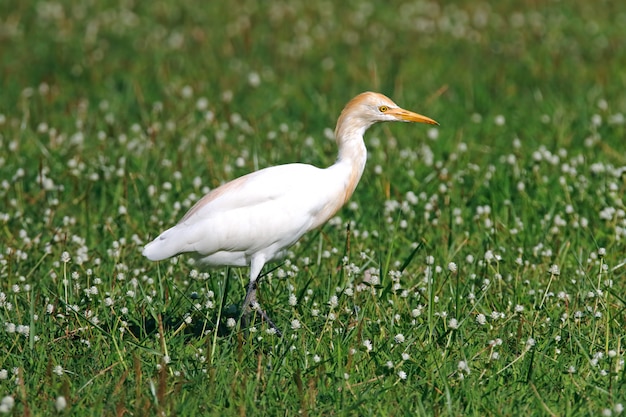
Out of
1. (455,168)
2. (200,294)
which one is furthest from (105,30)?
(200,294)

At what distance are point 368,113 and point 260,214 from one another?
2.94 ft

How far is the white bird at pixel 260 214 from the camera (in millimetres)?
5883

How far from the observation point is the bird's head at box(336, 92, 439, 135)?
6.17 metres

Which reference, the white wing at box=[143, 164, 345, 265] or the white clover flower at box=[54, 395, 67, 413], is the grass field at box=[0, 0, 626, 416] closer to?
the white clover flower at box=[54, 395, 67, 413]

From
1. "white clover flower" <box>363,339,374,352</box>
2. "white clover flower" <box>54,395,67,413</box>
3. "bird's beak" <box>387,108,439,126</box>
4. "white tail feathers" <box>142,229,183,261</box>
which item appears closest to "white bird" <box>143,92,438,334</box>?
"white tail feathers" <box>142,229,183,261</box>

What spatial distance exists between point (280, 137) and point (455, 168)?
1.60 m

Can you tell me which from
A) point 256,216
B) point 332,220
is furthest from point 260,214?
point 332,220

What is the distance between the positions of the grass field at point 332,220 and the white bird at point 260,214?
27 cm

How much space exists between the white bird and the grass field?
0.89ft

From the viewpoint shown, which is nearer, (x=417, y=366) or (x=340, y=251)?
(x=417, y=366)

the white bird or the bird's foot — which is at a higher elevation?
the white bird

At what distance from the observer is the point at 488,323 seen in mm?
5941

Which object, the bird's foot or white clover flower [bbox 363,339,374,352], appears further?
the bird's foot

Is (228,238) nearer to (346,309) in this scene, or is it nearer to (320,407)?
(346,309)
